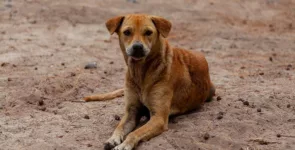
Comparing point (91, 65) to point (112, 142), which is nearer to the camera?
point (112, 142)

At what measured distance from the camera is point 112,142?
575 centimetres

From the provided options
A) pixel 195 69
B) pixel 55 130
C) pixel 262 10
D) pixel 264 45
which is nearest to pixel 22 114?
pixel 55 130

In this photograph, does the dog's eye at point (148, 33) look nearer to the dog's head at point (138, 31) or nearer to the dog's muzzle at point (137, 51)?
the dog's head at point (138, 31)

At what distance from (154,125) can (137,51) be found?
0.83 meters

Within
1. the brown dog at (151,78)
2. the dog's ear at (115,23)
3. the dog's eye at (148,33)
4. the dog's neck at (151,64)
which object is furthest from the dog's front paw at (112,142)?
the dog's ear at (115,23)

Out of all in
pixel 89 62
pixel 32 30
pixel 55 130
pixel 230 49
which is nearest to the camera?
pixel 55 130

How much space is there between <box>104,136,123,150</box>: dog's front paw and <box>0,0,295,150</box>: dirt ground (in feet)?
0.42

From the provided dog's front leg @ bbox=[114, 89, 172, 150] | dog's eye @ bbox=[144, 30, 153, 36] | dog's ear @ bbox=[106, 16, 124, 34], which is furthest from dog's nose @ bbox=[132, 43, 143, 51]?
dog's front leg @ bbox=[114, 89, 172, 150]

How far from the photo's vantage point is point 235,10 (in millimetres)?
14820

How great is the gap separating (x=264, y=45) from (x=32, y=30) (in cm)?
491

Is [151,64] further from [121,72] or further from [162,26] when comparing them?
[121,72]

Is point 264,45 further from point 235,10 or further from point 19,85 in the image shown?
point 19,85

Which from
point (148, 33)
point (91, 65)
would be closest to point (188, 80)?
point (148, 33)

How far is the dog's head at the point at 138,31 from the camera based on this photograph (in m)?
6.03
